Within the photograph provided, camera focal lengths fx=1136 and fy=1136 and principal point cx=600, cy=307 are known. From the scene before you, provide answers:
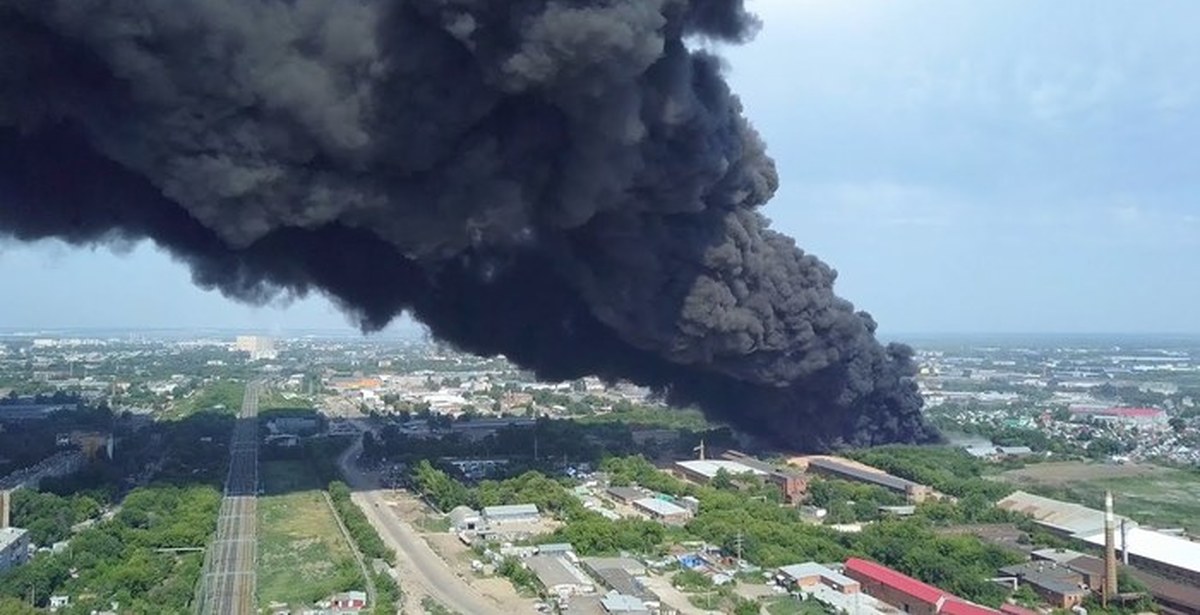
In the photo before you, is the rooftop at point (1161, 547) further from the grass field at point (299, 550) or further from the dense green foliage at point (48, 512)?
the dense green foliage at point (48, 512)

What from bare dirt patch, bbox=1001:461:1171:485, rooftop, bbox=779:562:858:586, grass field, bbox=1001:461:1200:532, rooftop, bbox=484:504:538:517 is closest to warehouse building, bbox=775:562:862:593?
rooftop, bbox=779:562:858:586

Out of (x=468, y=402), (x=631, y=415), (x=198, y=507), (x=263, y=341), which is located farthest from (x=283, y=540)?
(x=263, y=341)

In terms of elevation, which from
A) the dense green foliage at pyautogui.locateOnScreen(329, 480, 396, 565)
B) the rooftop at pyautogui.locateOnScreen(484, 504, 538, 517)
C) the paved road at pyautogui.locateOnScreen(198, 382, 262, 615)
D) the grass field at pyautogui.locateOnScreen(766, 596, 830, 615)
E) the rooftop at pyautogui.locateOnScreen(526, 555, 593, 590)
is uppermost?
the rooftop at pyautogui.locateOnScreen(484, 504, 538, 517)

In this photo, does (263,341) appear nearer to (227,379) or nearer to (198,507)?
(227,379)

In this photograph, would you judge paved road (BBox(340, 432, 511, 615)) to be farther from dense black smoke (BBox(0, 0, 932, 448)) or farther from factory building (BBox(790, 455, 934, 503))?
factory building (BBox(790, 455, 934, 503))

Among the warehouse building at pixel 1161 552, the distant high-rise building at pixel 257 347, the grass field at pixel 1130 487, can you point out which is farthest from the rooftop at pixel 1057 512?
the distant high-rise building at pixel 257 347

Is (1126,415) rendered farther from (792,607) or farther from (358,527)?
(358,527)
